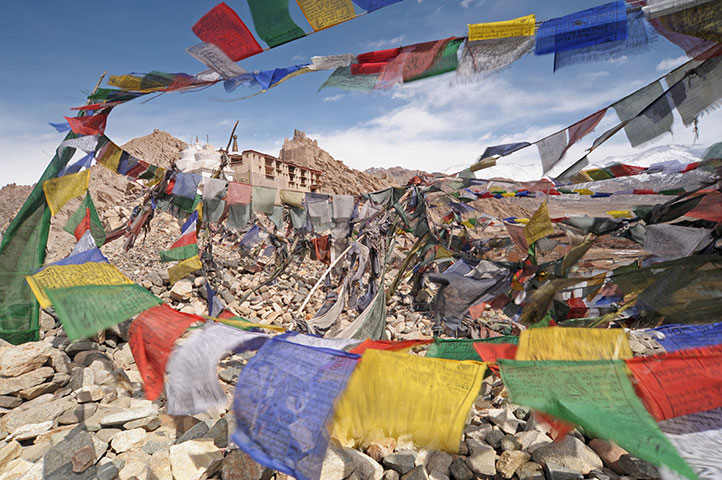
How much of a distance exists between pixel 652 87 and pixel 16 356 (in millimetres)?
6204

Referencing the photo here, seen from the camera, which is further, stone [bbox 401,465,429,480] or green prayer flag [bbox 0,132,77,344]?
green prayer flag [bbox 0,132,77,344]

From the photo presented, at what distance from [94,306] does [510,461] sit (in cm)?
277

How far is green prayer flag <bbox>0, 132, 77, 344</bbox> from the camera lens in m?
3.27

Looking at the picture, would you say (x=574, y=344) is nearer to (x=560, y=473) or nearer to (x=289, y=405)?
(x=560, y=473)

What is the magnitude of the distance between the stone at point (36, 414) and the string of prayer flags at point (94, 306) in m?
1.38

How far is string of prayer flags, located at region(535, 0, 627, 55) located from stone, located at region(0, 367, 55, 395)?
16.4ft

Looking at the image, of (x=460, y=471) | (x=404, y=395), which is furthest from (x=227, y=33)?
(x=460, y=471)

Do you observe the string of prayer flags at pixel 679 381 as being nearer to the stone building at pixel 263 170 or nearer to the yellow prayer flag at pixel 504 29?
the yellow prayer flag at pixel 504 29

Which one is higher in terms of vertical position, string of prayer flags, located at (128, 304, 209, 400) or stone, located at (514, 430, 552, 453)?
string of prayer flags, located at (128, 304, 209, 400)

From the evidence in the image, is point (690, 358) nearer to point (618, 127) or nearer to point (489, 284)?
point (618, 127)

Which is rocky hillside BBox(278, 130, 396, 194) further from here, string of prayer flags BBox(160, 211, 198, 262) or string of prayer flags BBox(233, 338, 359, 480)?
string of prayer flags BBox(233, 338, 359, 480)

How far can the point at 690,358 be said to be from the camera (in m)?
1.39

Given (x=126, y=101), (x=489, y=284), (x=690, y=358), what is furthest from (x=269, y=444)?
(x=126, y=101)

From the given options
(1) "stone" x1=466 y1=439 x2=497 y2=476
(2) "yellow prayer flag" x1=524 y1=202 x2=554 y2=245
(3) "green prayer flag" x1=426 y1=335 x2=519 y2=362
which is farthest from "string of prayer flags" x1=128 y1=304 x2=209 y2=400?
(2) "yellow prayer flag" x1=524 y1=202 x2=554 y2=245
